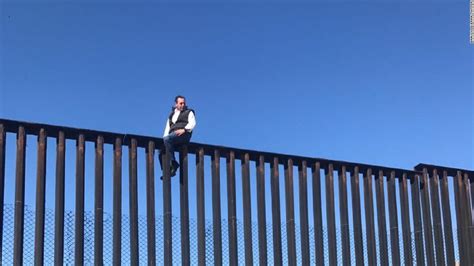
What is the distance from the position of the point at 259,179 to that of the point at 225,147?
0.84 metres

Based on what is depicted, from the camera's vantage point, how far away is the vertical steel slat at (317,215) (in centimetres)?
1350

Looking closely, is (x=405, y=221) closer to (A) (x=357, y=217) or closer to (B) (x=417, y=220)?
(B) (x=417, y=220)

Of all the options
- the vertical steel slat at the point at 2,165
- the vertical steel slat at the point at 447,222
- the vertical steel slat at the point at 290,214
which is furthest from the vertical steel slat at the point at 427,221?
the vertical steel slat at the point at 2,165

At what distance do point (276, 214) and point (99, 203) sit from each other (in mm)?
3175

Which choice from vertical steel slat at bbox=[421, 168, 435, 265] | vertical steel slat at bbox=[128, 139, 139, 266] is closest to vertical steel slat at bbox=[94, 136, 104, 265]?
vertical steel slat at bbox=[128, 139, 139, 266]

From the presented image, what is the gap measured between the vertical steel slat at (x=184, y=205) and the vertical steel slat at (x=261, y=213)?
1327 mm

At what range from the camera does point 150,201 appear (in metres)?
12.5

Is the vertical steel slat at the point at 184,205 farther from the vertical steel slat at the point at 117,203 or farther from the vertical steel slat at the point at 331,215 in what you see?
the vertical steel slat at the point at 331,215

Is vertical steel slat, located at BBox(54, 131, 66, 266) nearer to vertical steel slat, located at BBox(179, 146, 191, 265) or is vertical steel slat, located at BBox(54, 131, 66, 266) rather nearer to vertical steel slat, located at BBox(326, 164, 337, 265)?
vertical steel slat, located at BBox(179, 146, 191, 265)

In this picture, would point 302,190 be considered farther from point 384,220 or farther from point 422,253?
point 422,253

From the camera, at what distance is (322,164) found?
14.2m

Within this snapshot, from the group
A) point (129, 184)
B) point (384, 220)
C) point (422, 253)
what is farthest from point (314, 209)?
point (129, 184)

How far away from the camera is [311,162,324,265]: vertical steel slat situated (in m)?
13.5

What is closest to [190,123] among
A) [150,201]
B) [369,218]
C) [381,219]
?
[150,201]
